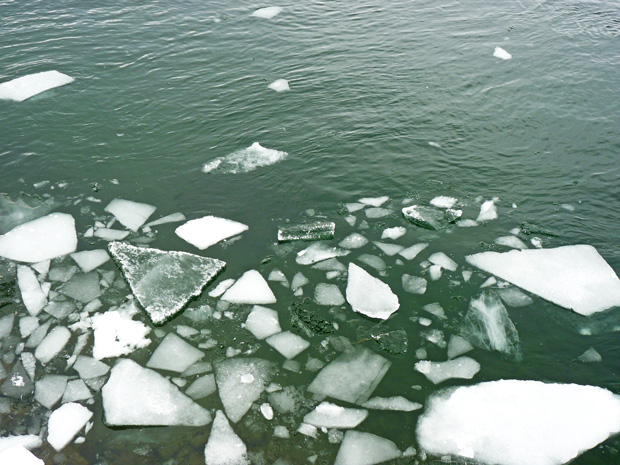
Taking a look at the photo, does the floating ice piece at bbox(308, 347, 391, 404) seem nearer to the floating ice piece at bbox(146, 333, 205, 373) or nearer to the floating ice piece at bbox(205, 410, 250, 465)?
the floating ice piece at bbox(205, 410, 250, 465)

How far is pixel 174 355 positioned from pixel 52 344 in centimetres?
69

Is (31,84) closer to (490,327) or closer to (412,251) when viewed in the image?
(412,251)

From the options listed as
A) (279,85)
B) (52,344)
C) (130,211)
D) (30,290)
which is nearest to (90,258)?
(30,290)

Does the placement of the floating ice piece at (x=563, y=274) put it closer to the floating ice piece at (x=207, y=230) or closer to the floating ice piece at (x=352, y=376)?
the floating ice piece at (x=352, y=376)

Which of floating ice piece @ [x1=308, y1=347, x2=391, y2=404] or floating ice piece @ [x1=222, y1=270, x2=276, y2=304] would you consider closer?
floating ice piece @ [x1=308, y1=347, x2=391, y2=404]

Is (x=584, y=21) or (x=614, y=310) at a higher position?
(x=584, y=21)

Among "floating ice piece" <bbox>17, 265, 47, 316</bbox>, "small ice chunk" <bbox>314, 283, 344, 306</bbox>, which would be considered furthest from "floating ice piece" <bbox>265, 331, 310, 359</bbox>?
"floating ice piece" <bbox>17, 265, 47, 316</bbox>

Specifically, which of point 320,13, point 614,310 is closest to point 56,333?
point 614,310

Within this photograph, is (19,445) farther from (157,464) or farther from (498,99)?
(498,99)

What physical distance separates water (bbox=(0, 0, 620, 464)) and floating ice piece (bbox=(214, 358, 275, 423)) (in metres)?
0.09

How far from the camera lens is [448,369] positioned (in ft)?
8.45

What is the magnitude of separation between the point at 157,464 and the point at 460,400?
1.48m

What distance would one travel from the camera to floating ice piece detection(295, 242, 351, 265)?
3.21 meters

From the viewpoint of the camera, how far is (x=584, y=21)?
275 inches
